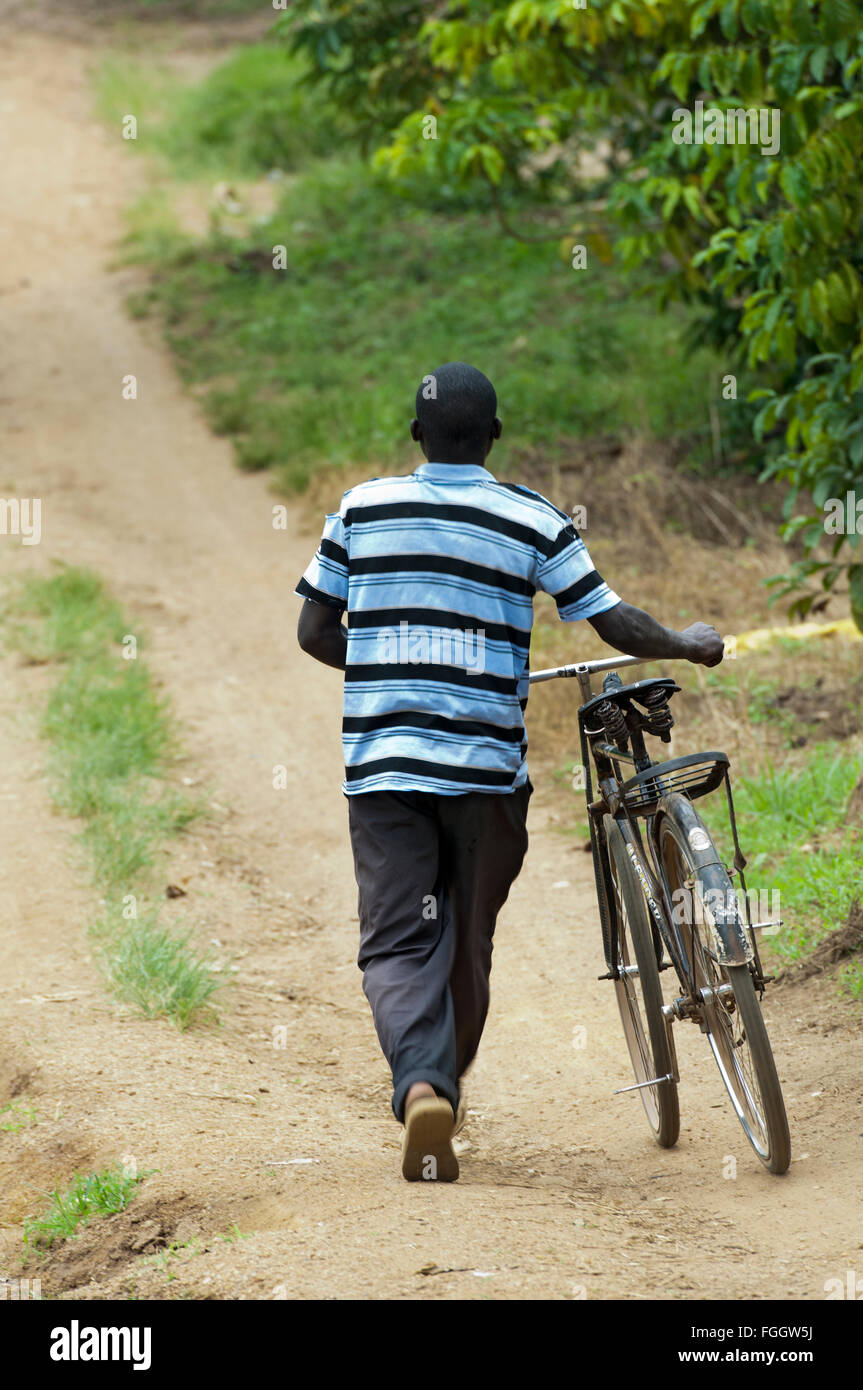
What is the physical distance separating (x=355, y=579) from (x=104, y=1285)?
1475 millimetres

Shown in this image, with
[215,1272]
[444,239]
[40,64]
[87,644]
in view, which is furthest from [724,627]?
[40,64]

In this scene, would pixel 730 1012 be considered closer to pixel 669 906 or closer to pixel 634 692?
pixel 669 906

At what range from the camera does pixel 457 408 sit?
9.50ft

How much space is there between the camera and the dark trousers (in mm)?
2961

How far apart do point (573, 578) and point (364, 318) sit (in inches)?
428

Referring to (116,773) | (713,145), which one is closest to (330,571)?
(116,773)

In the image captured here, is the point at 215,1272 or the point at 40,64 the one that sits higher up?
the point at 40,64

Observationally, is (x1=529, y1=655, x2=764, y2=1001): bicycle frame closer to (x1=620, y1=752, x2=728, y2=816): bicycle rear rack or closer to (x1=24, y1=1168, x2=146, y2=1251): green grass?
(x1=620, y1=752, x2=728, y2=816): bicycle rear rack

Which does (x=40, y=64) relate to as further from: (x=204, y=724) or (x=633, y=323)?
(x=204, y=724)

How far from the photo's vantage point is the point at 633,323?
12375 mm

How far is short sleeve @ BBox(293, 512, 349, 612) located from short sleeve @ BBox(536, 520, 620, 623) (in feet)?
1.41

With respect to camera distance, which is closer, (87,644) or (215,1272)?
(215,1272)

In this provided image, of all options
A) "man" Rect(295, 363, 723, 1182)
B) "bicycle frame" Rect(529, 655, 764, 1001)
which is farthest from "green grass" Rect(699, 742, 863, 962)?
"man" Rect(295, 363, 723, 1182)

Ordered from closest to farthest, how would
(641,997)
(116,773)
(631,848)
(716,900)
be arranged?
(716,900)
(631,848)
(641,997)
(116,773)
